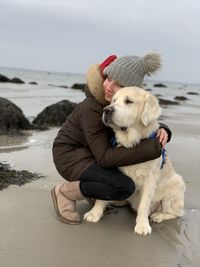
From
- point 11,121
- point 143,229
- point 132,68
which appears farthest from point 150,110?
point 11,121

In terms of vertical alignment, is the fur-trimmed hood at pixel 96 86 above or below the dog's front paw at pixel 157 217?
above

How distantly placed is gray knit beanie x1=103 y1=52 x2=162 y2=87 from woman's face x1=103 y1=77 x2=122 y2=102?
0.05 metres

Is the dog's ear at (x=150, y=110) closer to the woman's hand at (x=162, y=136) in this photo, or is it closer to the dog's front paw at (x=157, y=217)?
the woman's hand at (x=162, y=136)

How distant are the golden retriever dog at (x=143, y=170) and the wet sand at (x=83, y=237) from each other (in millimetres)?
137

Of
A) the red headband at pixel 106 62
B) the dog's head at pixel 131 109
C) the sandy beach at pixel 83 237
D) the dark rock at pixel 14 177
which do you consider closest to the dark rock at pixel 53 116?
the dark rock at pixel 14 177

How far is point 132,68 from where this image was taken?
451cm

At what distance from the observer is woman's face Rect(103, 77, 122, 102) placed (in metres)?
4.55

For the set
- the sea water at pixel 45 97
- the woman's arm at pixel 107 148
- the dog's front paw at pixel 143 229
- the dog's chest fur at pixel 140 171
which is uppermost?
the woman's arm at pixel 107 148

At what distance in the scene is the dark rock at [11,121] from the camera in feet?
31.9

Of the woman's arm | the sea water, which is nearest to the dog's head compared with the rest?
the woman's arm

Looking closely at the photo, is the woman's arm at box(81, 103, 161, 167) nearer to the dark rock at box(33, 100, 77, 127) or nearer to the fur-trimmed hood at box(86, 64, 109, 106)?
the fur-trimmed hood at box(86, 64, 109, 106)

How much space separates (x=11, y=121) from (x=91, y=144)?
5.84 m

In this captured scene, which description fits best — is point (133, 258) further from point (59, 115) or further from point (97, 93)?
point (59, 115)

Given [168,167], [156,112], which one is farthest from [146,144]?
[168,167]
